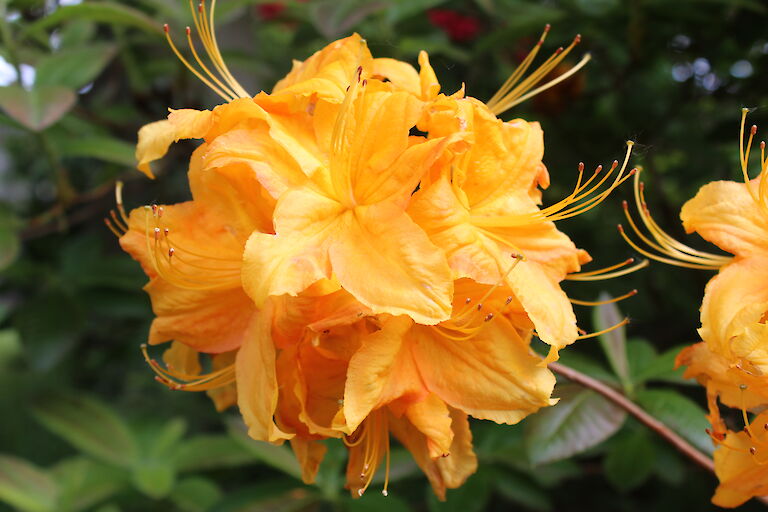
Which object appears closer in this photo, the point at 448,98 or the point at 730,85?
the point at 448,98

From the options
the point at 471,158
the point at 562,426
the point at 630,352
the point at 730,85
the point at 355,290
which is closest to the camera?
the point at 355,290

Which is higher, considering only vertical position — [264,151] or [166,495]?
[264,151]

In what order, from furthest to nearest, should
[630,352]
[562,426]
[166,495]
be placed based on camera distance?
[166,495] < [630,352] < [562,426]

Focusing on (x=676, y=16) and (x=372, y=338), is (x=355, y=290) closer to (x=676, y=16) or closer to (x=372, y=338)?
(x=372, y=338)

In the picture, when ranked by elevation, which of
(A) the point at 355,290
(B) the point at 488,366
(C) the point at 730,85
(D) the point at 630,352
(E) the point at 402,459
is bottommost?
(E) the point at 402,459

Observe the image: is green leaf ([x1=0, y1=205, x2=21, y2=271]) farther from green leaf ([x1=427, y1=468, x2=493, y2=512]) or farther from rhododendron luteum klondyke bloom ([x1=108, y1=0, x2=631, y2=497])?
green leaf ([x1=427, y1=468, x2=493, y2=512])

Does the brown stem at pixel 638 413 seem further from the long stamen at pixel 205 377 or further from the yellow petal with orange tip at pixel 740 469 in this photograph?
the long stamen at pixel 205 377

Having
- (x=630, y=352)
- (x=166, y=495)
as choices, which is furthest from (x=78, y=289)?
(x=630, y=352)
